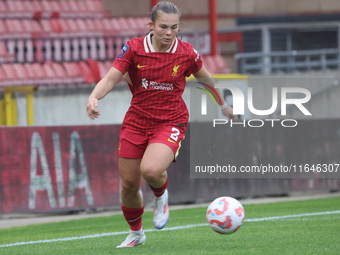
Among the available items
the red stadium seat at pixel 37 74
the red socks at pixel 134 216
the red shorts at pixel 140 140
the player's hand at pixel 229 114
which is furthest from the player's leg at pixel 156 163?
the red stadium seat at pixel 37 74

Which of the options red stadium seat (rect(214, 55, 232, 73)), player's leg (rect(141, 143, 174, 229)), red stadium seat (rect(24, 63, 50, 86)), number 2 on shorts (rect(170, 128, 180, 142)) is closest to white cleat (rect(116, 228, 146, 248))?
player's leg (rect(141, 143, 174, 229))

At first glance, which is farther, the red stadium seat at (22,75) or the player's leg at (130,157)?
the red stadium seat at (22,75)

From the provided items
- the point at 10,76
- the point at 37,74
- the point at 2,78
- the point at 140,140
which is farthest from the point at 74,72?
the point at 140,140

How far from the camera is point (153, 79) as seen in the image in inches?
292

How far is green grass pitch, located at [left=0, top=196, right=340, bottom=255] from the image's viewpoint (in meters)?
7.57

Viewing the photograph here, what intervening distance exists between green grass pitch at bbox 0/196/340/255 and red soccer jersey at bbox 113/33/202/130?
3.97ft

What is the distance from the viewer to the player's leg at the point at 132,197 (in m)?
7.51

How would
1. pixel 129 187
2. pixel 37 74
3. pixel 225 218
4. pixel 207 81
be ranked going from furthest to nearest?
pixel 37 74 < pixel 207 81 < pixel 129 187 < pixel 225 218

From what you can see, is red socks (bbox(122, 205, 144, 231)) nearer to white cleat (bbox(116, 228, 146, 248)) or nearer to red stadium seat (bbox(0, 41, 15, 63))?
white cleat (bbox(116, 228, 146, 248))

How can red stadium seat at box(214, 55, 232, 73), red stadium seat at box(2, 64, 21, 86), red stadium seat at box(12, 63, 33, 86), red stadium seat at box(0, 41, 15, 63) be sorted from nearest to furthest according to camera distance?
red stadium seat at box(2, 64, 21, 86) → red stadium seat at box(12, 63, 33, 86) → red stadium seat at box(0, 41, 15, 63) → red stadium seat at box(214, 55, 232, 73)

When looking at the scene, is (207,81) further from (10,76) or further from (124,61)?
(10,76)

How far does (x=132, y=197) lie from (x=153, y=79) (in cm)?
115

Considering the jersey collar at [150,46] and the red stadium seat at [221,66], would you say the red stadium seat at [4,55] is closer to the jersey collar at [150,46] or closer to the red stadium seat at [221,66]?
the red stadium seat at [221,66]

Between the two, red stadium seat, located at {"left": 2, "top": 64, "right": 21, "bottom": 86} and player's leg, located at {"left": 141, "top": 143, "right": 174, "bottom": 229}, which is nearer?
player's leg, located at {"left": 141, "top": 143, "right": 174, "bottom": 229}
